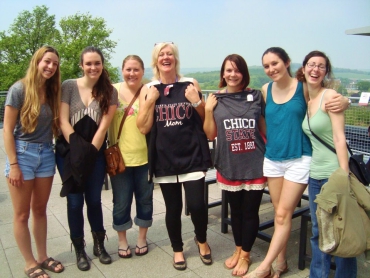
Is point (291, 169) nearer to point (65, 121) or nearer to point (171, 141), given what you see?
point (171, 141)

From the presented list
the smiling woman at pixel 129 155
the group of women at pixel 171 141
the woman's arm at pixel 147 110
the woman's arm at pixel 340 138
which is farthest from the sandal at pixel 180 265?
the woman's arm at pixel 340 138

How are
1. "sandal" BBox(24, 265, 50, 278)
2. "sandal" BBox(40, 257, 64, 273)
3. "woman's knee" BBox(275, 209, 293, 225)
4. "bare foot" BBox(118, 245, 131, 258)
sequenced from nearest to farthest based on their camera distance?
1. "woman's knee" BBox(275, 209, 293, 225)
2. "sandal" BBox(24, 265, 50, 278)
3. "sandal" BBox(40, 257, 64, 273)
4. "bare foot" BBox(118, 245, 131, 258)

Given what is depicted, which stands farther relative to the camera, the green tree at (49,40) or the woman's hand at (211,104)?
the green tree at (49,40)

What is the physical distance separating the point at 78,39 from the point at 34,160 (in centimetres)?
5258

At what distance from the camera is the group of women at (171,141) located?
2508 mm

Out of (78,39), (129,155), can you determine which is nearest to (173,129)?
(129,155)

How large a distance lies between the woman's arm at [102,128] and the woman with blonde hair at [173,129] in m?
0.24

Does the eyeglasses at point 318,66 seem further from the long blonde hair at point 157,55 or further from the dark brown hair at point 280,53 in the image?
the long blonde hair at point 157,55

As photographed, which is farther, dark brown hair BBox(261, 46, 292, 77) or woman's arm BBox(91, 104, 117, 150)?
woman's arm BBox(91, 104, 117, 150)

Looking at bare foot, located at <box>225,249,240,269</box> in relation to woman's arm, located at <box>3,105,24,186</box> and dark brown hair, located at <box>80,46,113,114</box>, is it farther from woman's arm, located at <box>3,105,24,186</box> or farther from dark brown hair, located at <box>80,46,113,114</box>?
woman's arm, located at <box>3,105,24,186</box>

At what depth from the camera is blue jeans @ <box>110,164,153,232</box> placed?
3.03 m

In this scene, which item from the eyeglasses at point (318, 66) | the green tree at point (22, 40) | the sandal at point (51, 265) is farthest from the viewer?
the green tree at point (22, 40)

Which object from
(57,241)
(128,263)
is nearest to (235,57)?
(128,263)

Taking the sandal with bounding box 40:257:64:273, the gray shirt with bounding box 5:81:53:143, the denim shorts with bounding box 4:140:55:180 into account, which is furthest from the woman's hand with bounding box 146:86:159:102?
the sandal with bounding box 40:257:64:273
